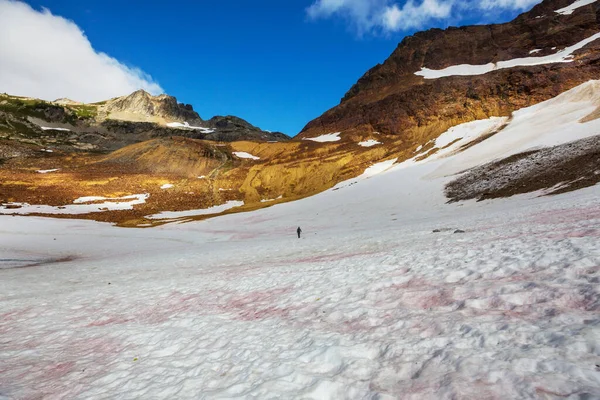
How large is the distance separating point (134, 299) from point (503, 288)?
10314 millimetres

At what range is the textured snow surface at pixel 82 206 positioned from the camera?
5688cm

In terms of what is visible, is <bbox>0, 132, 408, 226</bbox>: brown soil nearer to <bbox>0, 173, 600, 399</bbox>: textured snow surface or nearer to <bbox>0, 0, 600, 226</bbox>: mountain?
<bbox>0, 0, 600, 226</bbox>: mountain

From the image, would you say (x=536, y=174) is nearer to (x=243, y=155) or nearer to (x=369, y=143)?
(x=369, y=143)

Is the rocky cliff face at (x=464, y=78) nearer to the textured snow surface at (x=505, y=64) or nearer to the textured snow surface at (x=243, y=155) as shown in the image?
the textured snow surface at (x=505, y=64)

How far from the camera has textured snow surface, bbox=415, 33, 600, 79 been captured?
94.0 m

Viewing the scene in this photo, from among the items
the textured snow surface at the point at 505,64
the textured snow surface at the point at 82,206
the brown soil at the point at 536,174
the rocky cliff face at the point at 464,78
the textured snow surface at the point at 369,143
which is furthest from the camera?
the textured snow surface at the point at 505,64

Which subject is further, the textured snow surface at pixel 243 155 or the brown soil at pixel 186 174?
the textured snow surface at pixel 243 155

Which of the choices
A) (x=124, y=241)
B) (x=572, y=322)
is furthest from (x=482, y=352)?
(x=124, y=241)

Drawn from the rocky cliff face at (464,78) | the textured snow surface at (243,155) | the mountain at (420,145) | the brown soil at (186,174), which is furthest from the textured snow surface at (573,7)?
the textured snow surface at (243,155)

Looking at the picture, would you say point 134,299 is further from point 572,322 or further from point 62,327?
point 572,322

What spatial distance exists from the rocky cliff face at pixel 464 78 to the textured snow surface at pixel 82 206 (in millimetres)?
67117

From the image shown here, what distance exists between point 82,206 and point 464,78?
104 metres

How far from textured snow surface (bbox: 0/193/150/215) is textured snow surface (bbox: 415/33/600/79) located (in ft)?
327

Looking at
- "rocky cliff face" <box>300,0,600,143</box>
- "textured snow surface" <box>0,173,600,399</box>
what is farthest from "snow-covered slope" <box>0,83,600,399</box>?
"rocky cliff face" <box>300,0,600,143</box>
